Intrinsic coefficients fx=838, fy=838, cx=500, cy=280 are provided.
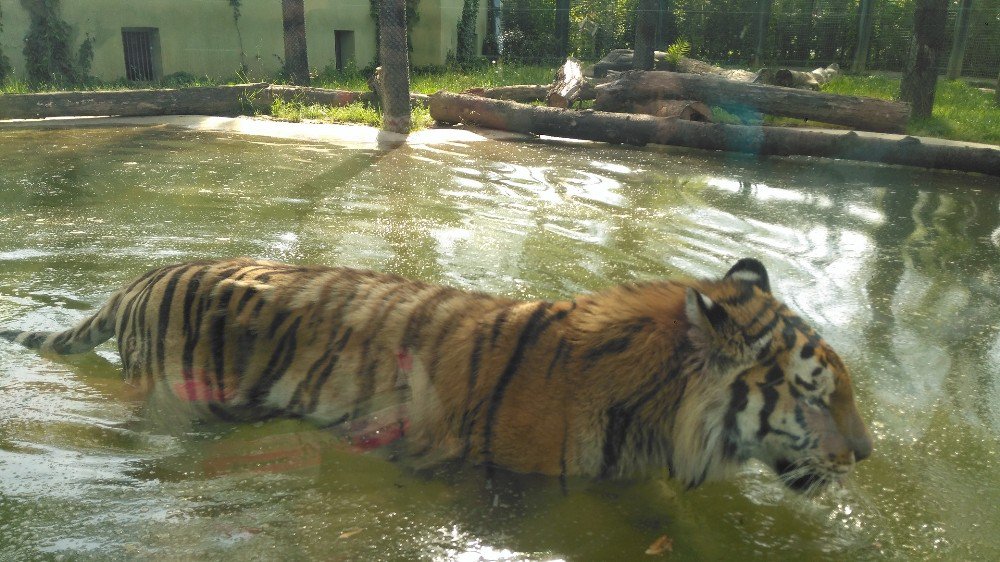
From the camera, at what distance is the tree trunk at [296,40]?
1648 cm

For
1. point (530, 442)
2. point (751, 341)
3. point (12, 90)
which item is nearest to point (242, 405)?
→ point (530, 442)

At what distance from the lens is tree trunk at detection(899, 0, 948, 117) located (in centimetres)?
1305

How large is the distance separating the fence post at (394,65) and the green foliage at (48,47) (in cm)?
931

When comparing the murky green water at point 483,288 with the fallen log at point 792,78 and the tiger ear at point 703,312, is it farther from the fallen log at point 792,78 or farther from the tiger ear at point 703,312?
the fallen log at point 792,78

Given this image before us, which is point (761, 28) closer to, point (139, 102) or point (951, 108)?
point (951, 108)

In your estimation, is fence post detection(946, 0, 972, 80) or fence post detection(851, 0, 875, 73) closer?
fence post detection(946, 0, 972, 80)

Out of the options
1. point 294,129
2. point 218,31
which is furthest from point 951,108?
point 218,31

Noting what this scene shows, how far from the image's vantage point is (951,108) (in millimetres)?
14594

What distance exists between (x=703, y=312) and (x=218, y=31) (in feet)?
64.7

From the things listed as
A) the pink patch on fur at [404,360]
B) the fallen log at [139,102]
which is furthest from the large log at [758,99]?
the pink patch on fur at [404,360]

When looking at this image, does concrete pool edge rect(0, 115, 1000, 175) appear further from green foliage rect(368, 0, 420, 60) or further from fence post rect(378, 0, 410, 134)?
green foliage rect(368, 0, 420, 60)

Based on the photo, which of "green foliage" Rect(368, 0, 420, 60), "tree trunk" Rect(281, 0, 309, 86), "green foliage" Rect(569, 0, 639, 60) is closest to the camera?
"tree trunk" Rect(281, 0, 309, 86)

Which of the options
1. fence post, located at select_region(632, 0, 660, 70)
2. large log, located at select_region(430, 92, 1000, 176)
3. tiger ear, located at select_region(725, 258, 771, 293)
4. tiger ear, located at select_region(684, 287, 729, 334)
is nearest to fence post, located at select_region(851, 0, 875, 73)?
fence post, located at select_region(632, 0, 660, 70)

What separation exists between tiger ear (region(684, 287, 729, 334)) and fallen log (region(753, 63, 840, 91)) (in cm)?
1204
